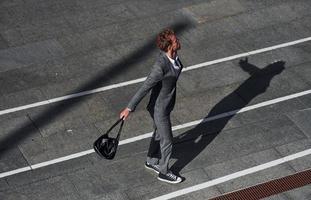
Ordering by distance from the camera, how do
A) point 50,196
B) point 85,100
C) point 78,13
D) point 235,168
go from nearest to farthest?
1. point 50,196
2. point 235,168
3. point 85,100
4. point 78,13

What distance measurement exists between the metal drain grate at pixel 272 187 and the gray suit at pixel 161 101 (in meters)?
0.98

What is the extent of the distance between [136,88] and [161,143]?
7.59 feet

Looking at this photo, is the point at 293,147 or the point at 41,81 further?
the point at 41,81

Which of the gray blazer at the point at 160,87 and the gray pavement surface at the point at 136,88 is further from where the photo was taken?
the gray pavement surface at the point at 136,88

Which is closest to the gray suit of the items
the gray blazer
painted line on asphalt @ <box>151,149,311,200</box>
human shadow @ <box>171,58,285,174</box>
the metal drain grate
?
the gray blazer

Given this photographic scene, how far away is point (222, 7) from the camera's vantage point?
47.6ft

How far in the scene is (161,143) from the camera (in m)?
9.77

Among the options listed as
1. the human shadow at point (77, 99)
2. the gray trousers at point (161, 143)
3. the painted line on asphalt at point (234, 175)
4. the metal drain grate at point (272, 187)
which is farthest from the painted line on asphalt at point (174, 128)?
the metal drain grate at point (272, 187)

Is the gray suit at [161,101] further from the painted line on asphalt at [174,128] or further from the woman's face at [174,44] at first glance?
the painted line on asphalt at [174,128]

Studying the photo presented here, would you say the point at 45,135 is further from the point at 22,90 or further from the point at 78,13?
the point at 78,13

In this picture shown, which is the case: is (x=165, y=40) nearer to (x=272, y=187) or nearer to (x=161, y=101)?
(x=161, y=101)

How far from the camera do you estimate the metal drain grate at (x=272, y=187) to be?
9875 mm

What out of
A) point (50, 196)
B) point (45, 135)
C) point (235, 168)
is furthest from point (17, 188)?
point (235, 168)

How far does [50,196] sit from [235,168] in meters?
2.64
